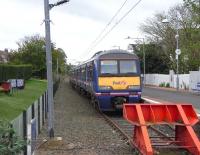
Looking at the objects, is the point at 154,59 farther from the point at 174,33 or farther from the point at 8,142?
the point at 8,142

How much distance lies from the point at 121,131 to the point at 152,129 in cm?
122

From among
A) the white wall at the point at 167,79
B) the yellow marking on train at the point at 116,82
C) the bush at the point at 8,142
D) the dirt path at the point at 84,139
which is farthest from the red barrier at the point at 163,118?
the white wall at the point at 167,79

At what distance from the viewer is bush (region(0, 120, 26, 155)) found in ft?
21.4

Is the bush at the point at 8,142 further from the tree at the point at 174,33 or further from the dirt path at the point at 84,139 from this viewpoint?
the tree at the point at 174,33

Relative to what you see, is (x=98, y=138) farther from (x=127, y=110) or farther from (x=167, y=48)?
(x=167, y=48)

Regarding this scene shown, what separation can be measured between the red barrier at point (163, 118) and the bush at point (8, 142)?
604cm

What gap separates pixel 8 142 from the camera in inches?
269

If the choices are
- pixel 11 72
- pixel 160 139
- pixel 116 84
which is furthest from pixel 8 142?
pixel 11 72

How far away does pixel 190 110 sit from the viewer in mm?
13914

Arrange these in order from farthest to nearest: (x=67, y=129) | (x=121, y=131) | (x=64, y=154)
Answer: (x=67, y=129), (x=121, y=131), (x=64, y=154)

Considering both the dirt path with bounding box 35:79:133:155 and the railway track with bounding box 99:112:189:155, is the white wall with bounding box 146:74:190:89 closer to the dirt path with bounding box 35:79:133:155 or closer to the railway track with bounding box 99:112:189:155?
the dirt path with bounding box 35:79:133:155

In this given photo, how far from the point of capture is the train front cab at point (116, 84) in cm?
2459

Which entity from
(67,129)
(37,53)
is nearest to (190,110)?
(67,129)

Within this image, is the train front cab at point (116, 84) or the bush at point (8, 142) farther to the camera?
the train front cab at point (116, 84)
